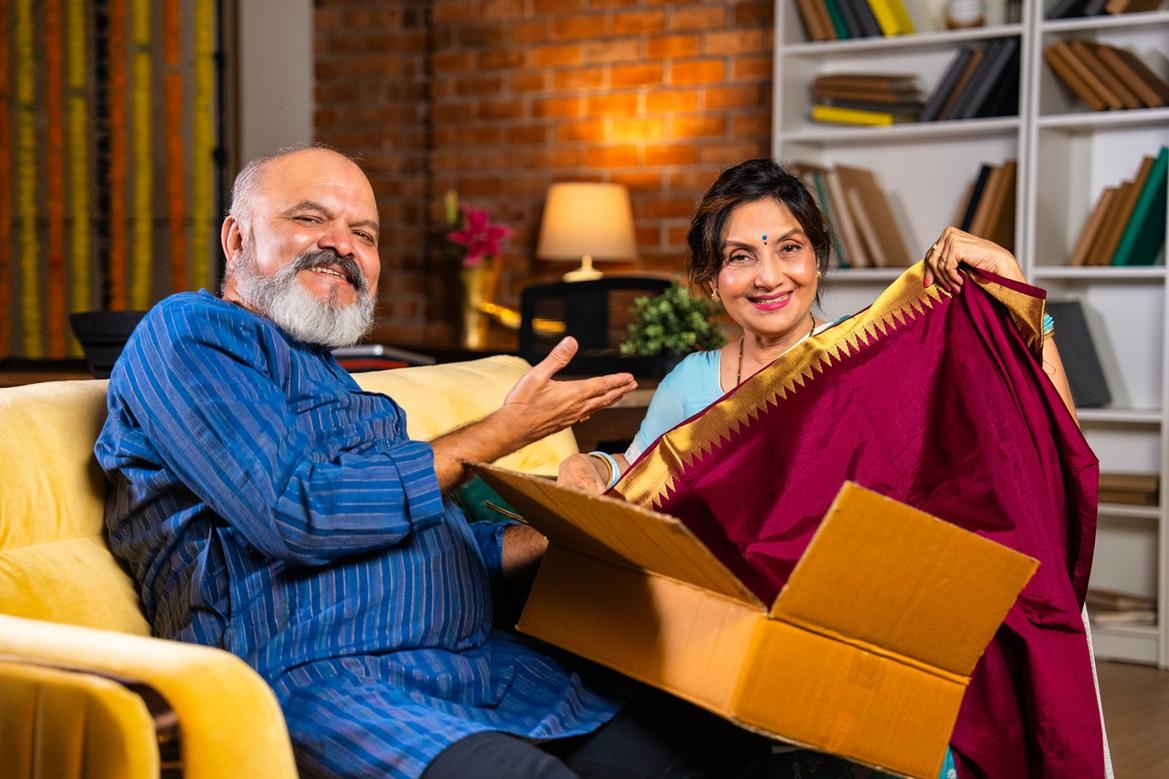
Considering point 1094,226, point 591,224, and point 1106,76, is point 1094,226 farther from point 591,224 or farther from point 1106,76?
point 591,224

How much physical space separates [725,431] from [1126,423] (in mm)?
2748

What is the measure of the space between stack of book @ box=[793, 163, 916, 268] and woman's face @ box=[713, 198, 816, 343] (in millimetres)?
2060

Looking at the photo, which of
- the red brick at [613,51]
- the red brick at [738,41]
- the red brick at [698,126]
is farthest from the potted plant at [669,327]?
the red brick at [613,51]

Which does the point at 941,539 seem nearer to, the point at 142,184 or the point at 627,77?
the point at 627,77

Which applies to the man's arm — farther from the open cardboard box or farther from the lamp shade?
the lamp shade

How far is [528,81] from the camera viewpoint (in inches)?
200

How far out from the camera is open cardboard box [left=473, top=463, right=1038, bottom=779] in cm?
127

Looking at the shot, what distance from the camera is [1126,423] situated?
4109mm

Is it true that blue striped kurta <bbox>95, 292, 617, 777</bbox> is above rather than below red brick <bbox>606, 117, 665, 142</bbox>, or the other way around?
below

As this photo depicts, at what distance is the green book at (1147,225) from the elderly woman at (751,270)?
2040 millimetres

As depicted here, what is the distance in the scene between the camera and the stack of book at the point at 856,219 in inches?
166

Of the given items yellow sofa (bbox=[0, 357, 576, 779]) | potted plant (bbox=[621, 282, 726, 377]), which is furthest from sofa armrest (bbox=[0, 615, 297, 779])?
potted plant (bbox=[621, 282, 726, 377])

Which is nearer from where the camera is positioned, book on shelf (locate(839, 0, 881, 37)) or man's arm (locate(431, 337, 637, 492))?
man's arm (locate(431, 337, 637, 492))

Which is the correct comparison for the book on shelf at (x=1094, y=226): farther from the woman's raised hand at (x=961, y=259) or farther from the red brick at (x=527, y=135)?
the woman's raised hand at (x=961, y=259)
